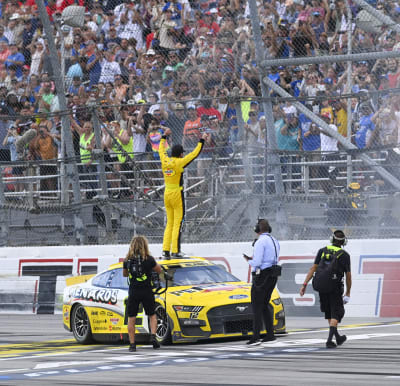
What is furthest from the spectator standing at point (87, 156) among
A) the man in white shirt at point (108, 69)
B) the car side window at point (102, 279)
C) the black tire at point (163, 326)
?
the black tire at point (163, 326)

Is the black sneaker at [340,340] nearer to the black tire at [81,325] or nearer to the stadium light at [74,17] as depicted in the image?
the black tire at [81,325]

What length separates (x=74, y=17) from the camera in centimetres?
1850

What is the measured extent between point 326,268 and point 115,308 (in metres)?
3.13

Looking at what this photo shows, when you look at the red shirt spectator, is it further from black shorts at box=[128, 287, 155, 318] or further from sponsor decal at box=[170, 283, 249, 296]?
black shorts at box=[128, 287, 155, 318]

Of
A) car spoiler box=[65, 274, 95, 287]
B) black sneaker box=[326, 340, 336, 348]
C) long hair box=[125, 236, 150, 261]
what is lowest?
black sneaker box=[326, 340, 336, 348]

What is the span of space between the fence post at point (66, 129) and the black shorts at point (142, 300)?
5.31m

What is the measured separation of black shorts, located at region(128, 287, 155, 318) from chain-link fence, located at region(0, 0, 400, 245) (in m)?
3.75

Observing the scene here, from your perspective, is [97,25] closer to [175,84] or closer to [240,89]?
[175,84]

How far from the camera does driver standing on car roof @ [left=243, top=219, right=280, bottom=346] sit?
11.9 metres

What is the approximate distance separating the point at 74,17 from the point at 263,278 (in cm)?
848

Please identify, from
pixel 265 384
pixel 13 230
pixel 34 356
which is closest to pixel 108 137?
pixel 13 230

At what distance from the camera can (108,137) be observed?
17.7m

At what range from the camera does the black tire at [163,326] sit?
12.2 meters

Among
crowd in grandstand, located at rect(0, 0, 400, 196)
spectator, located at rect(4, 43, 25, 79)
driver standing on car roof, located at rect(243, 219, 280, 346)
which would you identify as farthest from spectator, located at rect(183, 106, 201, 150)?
spectator, located at rect(4, 43, 25, 79)
